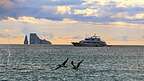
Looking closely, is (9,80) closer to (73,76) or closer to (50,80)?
(50,80)

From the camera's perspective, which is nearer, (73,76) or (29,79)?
(29,79)

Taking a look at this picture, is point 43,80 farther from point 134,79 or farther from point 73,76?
point 134,79

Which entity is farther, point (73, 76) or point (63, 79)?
point (73, 76)

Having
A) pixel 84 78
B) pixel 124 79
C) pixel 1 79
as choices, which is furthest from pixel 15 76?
pixel 124 79

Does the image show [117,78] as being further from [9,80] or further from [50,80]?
[9,80]

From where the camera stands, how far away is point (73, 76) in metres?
78.6

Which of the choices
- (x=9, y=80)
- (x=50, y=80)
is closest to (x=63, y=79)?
(x=50, y=80)

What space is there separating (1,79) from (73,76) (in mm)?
11681

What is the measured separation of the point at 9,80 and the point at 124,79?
1641cm

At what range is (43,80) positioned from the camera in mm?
72125

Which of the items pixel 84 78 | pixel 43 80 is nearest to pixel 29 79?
pixel 43 80

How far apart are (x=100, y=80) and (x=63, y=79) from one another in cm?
531

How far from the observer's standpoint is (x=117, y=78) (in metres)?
76.0

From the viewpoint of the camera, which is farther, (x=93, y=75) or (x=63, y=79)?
(x=93, y=75)
